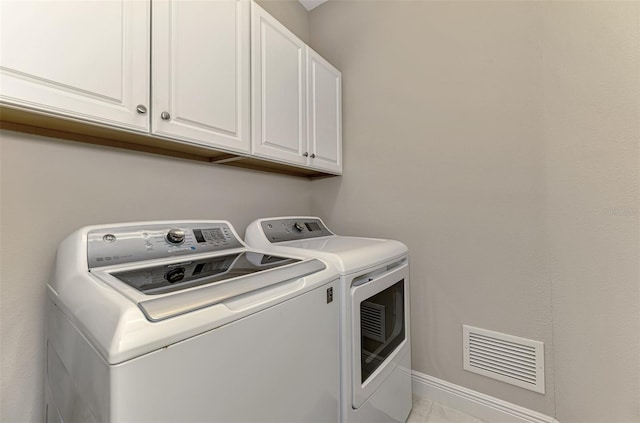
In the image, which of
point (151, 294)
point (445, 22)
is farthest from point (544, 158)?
point (151, 294)


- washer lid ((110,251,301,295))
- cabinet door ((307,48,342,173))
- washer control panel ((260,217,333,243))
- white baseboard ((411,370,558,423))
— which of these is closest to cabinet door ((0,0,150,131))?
washer lid ((110,251,301,295))

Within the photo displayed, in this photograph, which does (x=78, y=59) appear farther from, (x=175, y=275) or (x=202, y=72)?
(x=175, y=275)

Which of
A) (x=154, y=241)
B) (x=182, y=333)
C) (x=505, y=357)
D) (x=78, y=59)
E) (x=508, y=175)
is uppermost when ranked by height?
(x=78, y=59)

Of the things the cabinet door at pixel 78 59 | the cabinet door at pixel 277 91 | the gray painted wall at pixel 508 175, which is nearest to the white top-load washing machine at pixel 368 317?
the gray painted wall at pixel 508 175

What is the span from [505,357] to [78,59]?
2198 mm

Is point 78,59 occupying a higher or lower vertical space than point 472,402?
higher

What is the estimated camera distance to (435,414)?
1509mm

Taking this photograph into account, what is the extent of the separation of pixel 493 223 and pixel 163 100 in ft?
5.45

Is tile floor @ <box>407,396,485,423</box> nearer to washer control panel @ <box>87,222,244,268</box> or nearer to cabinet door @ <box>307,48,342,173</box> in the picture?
washer control panel @ <box>87,222,244,268</box>

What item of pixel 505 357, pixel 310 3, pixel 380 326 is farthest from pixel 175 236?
pixel 310 3

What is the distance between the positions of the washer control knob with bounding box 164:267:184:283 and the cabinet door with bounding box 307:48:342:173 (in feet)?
3.35

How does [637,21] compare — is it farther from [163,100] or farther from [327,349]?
[163,100]

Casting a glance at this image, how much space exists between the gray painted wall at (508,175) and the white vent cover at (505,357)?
0.04 metres

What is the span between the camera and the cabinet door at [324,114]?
1698 mm
